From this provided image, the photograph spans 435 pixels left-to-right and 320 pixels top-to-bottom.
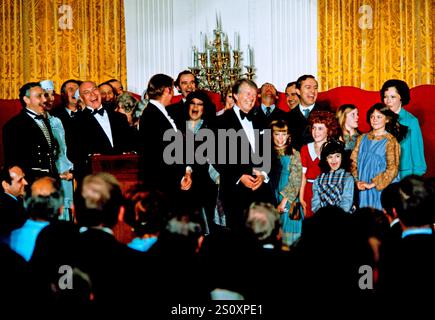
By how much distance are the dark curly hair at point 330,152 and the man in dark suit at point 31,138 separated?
8.43ft

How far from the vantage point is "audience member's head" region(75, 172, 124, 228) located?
326 centimetres

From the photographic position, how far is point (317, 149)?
6.20m

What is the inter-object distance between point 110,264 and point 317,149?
342 cm

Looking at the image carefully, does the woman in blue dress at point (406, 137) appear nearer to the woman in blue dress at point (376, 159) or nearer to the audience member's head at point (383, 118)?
the audience member's head at point (383, 118)

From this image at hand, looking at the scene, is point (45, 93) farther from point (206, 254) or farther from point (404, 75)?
point (404, 75)

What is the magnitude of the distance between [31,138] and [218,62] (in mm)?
4371

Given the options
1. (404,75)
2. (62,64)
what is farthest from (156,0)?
(404,75)

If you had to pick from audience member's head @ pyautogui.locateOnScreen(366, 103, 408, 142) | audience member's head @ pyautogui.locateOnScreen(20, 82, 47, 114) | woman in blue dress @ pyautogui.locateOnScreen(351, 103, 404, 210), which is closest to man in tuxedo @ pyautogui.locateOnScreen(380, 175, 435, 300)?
woman in blue dress @ pyautogui.locateOnScreen(351, 103, 404, 210)

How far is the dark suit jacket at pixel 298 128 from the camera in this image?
661 centimetres

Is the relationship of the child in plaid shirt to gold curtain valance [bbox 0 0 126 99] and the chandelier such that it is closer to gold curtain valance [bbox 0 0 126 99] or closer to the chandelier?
the chandelier

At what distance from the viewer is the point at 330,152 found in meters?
5.84

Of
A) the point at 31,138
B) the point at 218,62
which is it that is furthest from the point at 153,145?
the point at 218,62

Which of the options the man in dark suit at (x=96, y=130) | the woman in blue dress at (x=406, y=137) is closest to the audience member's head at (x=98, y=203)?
the man in dark suit at (x=96, y=130)

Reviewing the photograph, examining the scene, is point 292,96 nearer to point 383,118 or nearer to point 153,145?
point 383,118
